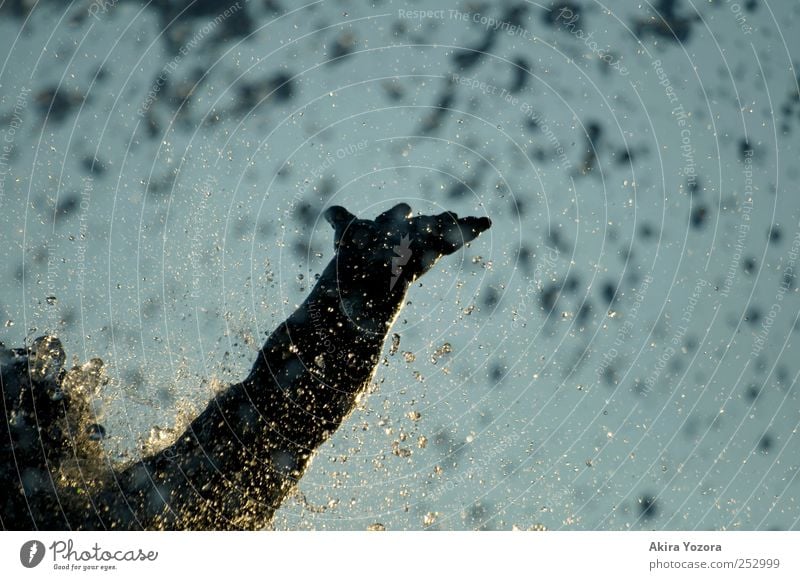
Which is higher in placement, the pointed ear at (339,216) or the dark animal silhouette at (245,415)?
the pointed ear at (339,216)

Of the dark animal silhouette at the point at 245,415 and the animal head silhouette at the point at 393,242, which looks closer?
the dark animal silhouette at the point at 245,415

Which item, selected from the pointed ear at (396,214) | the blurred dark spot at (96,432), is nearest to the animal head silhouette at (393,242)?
the pointed ear at (396,214)

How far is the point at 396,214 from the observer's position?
4.37 metres

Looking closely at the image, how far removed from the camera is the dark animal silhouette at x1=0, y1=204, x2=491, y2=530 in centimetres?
405

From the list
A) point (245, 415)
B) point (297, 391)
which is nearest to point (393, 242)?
point (297, 391)

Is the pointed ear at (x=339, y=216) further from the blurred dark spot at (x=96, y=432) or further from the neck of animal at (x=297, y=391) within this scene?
the blurred dark spot at (x=96, y=432)

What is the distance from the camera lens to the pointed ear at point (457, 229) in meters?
4.36

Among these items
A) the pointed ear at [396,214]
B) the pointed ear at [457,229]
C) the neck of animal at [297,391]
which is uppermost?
the pointed ear at [396,214]

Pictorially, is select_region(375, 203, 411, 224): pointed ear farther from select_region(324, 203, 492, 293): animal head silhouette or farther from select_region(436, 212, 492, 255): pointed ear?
select_region(436, 212, 492, 255): pointed ear

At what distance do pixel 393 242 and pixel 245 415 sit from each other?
4.24 ft

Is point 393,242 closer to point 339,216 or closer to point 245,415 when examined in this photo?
point 339,216

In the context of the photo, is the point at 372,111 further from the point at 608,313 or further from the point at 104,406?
the point at 104,406
